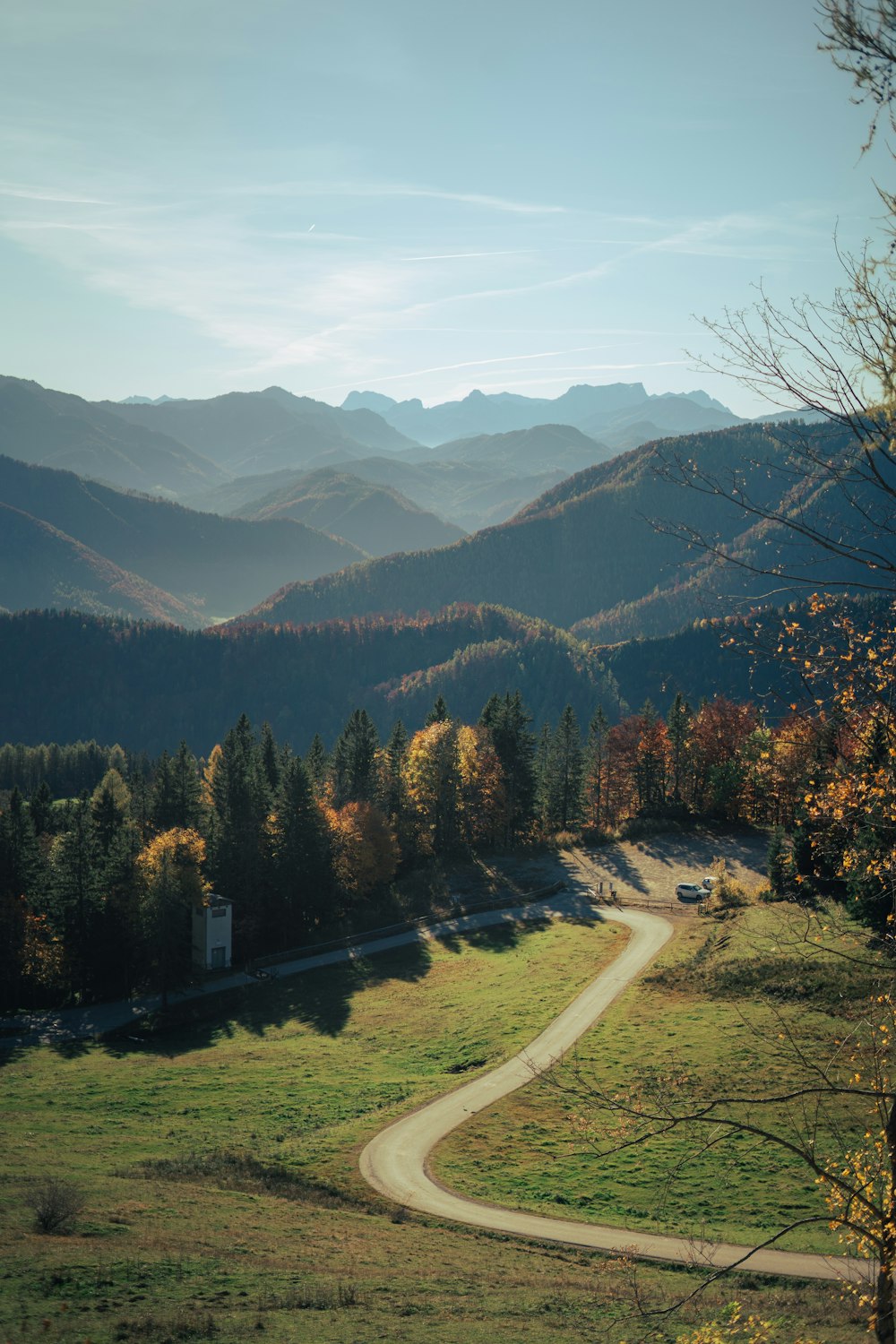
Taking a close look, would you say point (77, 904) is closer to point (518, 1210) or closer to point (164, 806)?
point (164, 806)

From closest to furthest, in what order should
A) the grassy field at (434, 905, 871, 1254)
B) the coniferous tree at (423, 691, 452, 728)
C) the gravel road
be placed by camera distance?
the gravel road
the grassy field at (434, 905, 871, 1254)
the coniferous tree at (423, 691, 452, 728)

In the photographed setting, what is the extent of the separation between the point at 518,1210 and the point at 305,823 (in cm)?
5274

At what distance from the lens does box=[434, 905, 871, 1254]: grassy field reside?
25.8 m

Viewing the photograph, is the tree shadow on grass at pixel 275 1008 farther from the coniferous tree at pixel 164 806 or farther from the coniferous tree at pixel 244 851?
the coniferous tree at pixel 164 806

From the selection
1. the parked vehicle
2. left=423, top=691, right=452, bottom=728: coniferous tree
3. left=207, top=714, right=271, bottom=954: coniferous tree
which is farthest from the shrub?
left=423, top=691, right=452, bottom=728: coniferous tree

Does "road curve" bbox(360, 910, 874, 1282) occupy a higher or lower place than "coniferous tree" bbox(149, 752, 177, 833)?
lower

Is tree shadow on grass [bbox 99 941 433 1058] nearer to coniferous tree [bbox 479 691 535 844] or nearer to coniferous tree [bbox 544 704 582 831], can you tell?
coniferous tree [bbox 479 691 535 844]

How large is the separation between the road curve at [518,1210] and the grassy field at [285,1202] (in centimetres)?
76

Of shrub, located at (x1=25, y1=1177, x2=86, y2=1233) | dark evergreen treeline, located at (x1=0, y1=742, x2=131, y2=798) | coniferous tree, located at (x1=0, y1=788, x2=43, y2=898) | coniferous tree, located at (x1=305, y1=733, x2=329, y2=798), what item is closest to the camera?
shrub, located at (x1=25, y1=1177, x2=86, y2=1233)

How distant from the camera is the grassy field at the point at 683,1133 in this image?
25.8 meters

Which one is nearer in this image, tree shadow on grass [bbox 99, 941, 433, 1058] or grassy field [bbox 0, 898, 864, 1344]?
grassy field [bbox 0, 898, 864, 1344]

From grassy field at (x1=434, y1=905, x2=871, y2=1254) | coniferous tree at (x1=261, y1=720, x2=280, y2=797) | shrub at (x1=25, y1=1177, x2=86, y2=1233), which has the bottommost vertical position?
grassy field at (x1=434, y1=905, x2=871, y2=1254)

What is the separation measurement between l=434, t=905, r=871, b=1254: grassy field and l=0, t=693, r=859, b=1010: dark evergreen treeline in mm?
11057

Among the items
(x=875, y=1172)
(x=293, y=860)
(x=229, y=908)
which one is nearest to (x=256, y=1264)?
(x=875, y=1172)
